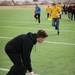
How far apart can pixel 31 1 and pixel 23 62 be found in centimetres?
8431

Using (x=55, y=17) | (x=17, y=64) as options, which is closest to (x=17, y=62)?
(x=17, y=64)

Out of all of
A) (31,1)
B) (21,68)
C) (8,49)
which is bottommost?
(31,1)

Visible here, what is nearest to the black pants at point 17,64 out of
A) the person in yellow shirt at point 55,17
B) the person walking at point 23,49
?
the person walking at point 23,49

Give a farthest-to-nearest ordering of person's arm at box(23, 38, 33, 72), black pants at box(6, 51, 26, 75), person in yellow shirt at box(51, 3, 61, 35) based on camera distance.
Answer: person in yellow shirt at box(51, 3, 61, 35)
black pants at box(6, 51, 26, 75)
person's arm at box(23, 38, 33, 72)

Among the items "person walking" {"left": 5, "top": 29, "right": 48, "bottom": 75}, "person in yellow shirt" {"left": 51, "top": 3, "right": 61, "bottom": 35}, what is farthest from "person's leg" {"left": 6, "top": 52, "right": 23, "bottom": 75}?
"person in yellow shirt" {"left": 51, "top": 3, "right": 61, "bottom": 35}

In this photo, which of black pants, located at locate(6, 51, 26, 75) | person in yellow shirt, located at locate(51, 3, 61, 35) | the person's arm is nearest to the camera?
the person's arm

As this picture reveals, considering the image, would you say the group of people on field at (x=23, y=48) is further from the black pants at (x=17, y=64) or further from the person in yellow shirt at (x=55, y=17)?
the person in yellow shirt at (x=55, y=17)

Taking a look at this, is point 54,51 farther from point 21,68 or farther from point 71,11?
point 71,11

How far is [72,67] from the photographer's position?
390 inches

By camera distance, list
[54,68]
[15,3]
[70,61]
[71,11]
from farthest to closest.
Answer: [15,3] → [71,11] → [70,61] → [54,68]

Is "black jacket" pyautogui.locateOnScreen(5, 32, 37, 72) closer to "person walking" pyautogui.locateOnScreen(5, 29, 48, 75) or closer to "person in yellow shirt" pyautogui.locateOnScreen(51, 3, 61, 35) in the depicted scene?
"person walking" pyautogui.locateOnScreen(5, 29, 48, 75)

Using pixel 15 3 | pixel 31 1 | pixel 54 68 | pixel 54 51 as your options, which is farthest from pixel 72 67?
pixel 31 1

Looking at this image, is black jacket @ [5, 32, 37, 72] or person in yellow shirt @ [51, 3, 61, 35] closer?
black jacket @ [5, 32, 37, 72]

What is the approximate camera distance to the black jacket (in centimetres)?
636
